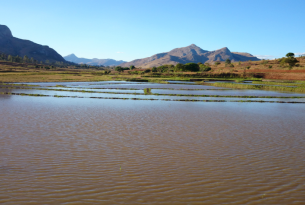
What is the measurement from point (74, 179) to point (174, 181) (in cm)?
285

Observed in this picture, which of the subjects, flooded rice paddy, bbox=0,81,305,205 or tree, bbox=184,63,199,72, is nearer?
flooded rice paddy, bbox=0,81,305,205

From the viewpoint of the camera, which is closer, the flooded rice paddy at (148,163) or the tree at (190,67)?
the flooded rice paddy at (148,163)

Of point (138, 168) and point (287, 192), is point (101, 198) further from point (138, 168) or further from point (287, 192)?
point (287, 192)

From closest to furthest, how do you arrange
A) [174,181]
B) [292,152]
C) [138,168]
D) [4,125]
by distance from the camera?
[174,181] < [138,168] < [292,152] < [4,125]

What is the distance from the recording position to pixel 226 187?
6859mm

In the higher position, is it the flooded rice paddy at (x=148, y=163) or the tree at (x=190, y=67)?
the tree at (x=190, y=67)

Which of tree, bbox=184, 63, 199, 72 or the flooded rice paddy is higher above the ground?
tree, bbox=184, 63, 199, 72

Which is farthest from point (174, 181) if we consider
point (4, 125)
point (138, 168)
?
point (4, 125)

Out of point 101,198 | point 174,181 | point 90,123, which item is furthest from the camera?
point 90,123

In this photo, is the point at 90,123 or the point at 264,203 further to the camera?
the point at 90,123

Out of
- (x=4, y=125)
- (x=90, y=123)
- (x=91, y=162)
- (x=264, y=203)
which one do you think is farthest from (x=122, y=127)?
(x=264, y=203)

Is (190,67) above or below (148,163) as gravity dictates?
above

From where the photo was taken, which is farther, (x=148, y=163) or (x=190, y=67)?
(x=190, y=67)

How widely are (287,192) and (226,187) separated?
159 centimetres
